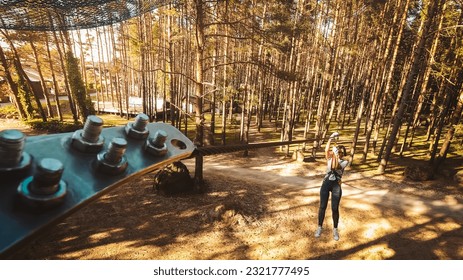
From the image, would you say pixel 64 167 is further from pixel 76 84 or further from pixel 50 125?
pixel 76 84

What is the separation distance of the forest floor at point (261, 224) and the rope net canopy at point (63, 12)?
25.5ft

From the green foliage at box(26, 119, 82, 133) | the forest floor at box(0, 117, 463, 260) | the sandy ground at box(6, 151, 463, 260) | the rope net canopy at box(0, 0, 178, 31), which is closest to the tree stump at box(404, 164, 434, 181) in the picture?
the forest floor at box(0, 117, 463, 260)

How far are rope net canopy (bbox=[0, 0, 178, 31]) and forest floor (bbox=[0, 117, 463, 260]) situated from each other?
7.78 meters

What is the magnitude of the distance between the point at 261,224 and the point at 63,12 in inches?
425

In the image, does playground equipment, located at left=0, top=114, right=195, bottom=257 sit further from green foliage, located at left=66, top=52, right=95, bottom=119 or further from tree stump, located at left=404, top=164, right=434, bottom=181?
green foliage, located at left=66, top=52, right=95, bottom=119

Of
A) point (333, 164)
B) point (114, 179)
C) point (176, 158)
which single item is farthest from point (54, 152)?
point (333, 164)

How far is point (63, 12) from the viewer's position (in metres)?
4.46

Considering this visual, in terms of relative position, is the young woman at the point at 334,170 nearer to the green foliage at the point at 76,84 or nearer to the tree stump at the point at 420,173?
→ the tree stump at the point at 420,173

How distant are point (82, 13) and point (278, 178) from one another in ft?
49.9

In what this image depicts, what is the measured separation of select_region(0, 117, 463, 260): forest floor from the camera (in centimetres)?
998

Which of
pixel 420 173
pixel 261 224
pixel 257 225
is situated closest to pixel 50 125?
pixel 257 225

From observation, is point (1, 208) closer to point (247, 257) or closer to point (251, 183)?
point (247, 257)

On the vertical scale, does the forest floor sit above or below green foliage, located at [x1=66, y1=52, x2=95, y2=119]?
below

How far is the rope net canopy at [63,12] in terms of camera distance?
11.8 feet
